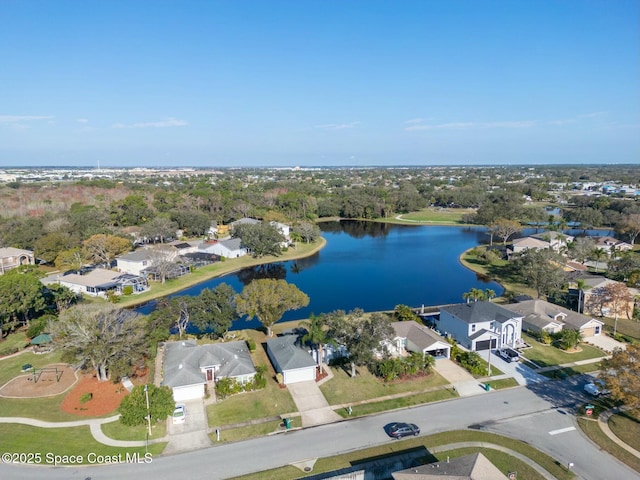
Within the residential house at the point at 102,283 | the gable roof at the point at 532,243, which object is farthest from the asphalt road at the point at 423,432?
the gable roof at the point at 532,243

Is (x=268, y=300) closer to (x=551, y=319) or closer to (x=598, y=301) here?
(x=551, y=319)

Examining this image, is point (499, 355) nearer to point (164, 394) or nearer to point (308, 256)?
point (164, 394)

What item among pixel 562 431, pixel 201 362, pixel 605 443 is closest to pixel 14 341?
pixel 201 362

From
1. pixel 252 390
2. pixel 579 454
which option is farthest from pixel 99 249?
pixel 579 454

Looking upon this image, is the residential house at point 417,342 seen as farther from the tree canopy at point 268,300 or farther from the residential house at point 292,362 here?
the tree canopy at point 268,300

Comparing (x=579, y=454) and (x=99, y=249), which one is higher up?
(x=99, y=249)
